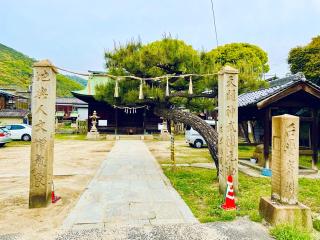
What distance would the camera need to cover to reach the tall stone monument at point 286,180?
15.7ft

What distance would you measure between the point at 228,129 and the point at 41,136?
4.80 metres

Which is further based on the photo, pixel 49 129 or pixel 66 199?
pixel 66 199

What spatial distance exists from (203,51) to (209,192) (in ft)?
18.6

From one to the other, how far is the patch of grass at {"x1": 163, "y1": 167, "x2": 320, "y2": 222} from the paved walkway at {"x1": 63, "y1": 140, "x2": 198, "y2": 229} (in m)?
0.32

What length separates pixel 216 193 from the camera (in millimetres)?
7121

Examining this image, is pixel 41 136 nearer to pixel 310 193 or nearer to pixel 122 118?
pixel 310 193

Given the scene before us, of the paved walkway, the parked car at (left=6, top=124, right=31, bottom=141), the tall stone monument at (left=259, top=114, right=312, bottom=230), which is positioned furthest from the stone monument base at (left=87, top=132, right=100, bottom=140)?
the tall stone monument at (left=259, top=114, right=312, bottom=230)

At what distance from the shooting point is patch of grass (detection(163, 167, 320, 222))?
5.54 metres

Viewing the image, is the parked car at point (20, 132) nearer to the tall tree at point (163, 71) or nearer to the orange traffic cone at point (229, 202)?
the tall tree at point (163, 71)

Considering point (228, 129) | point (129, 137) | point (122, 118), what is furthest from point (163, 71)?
point (122, 118)

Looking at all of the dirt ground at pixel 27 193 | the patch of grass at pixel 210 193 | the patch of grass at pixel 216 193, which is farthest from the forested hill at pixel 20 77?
the patch of grass at pixel 216 193

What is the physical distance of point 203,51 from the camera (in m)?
10.1

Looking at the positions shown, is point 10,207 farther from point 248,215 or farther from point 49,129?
point 248,215

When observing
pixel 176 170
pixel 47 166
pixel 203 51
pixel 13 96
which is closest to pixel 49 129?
pixel 47 166
